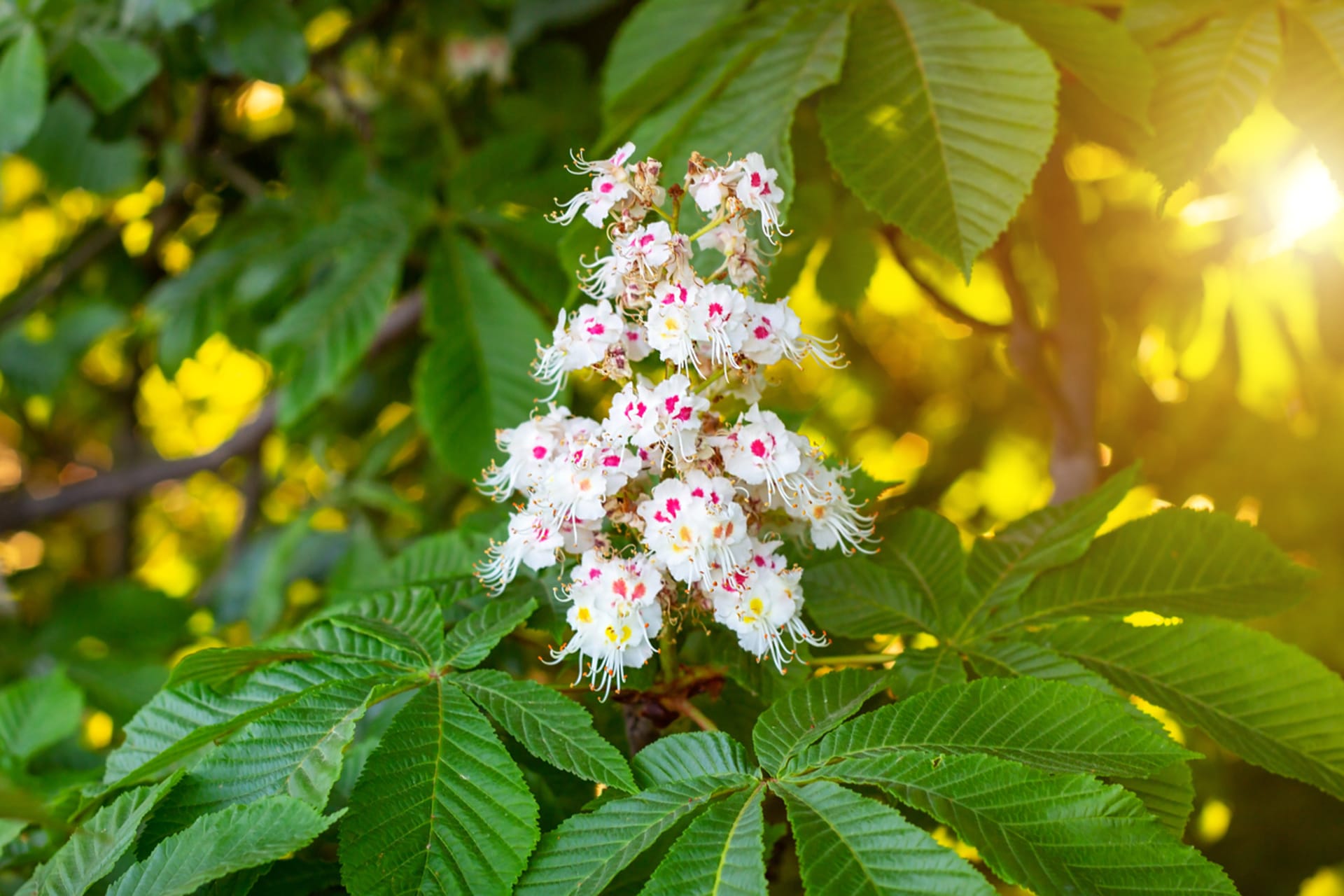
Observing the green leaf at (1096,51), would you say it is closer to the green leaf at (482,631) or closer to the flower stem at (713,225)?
the flower stem at (713,225)

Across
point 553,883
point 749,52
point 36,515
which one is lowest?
point 36,515

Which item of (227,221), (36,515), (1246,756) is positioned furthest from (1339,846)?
(36,515)

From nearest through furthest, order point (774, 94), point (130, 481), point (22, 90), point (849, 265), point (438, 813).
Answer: point (438, 813)
point (774, 94)
point (22, 90)
point (849, 265)
point (130, 481)

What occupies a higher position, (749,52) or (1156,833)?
(749,52)

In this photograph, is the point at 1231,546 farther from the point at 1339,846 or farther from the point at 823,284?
the point at 1339,846

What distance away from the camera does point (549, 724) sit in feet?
2.63

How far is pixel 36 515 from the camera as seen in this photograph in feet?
8.75

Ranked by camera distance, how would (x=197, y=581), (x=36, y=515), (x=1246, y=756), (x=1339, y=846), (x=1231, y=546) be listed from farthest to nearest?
(x=197, y=581) → (x=36, y=515) → (x=1339, y=846) → (x=1231, y=546) → (x=1246, y=756)

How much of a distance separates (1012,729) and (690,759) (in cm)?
25

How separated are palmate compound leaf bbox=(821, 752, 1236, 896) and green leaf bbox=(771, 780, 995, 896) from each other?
0.02m

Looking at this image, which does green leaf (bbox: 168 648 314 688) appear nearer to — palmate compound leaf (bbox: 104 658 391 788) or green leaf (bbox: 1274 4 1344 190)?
palmate compound leaf (bbox: 104 658 391 788)

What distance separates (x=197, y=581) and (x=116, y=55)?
2334mm

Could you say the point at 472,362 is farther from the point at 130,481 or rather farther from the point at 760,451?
the point at 130,481

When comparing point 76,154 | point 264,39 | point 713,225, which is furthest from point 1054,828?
point 76,154
